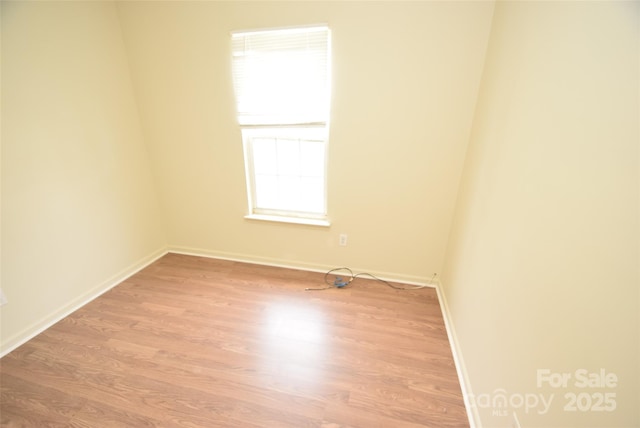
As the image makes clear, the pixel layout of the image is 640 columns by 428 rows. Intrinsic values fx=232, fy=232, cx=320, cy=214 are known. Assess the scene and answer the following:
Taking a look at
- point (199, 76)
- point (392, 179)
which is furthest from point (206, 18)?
point (392, 179)

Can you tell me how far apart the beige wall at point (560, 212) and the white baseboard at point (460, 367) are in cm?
5

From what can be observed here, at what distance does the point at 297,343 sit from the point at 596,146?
64.1 inches

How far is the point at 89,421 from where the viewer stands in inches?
43.5

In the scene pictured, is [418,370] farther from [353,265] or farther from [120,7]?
[120,7]

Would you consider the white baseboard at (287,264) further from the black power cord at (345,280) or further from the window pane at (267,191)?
the window pane at (267,191)

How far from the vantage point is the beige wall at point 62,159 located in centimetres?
138

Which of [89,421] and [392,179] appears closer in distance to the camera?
[89,421]

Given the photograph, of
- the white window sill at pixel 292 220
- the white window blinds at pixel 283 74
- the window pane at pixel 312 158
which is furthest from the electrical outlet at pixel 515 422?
the white window blinds at pixel 283 74

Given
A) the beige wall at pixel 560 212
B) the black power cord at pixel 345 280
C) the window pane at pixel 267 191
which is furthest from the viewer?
the window pane at pixel 267 191

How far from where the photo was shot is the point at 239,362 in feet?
4.56

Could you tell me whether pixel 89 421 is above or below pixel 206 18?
below

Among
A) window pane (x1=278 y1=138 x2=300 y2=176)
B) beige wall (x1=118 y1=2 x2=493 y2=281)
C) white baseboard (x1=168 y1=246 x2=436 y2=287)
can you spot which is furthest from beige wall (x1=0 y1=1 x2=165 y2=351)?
window pane (x1=278 y1=138 x2=300 y2=176)

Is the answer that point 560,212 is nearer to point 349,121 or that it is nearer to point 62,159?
point 349,121

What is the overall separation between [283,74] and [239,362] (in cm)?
198
